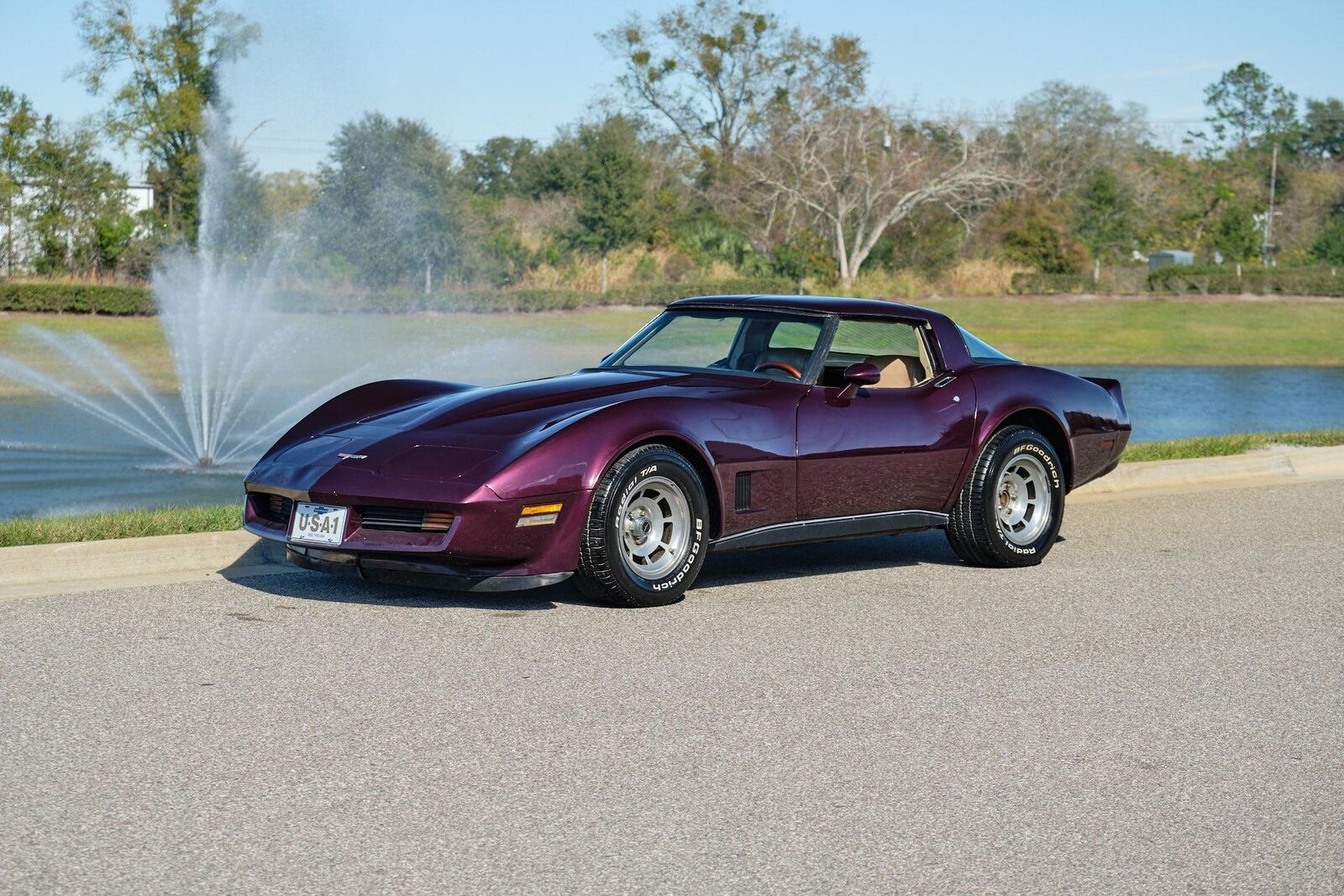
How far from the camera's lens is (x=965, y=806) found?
15.1ft

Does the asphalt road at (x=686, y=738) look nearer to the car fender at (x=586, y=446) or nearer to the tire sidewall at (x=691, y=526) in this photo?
the tire sidewall at (x=691, y=526)

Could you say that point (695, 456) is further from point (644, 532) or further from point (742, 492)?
point (644, 532)

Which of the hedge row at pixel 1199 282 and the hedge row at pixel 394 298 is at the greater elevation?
the hedge row at pixel 1199 282

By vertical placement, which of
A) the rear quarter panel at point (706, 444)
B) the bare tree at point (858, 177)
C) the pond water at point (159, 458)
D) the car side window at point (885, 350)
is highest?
the bare tree at point (858, 177)

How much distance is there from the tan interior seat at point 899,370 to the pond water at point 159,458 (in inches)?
229

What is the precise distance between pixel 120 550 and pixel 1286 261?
210ft

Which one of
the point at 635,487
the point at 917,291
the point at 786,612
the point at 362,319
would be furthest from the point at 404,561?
the point at 917,291

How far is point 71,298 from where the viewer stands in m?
32.2

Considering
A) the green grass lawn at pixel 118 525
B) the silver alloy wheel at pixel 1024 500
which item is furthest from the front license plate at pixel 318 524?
the silver alloy wheel at pixel 1024 500

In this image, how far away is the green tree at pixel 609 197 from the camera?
150ft

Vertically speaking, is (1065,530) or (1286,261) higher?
(1286,261)

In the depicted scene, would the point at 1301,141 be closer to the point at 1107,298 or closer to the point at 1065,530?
the point at 1107,298

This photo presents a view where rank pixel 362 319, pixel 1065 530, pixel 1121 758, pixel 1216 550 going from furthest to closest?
pixel 362 319
pixel 1065 530
pixel 1216 550
pixel 1121 758

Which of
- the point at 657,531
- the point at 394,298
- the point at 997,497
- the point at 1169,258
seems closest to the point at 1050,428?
the point at 997,497
